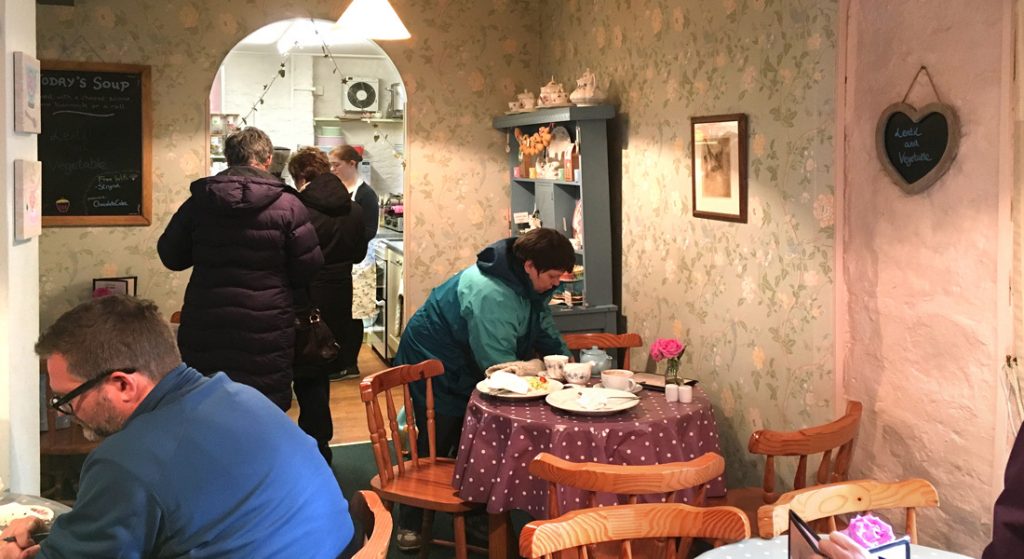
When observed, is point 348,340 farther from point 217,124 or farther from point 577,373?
point 217,124

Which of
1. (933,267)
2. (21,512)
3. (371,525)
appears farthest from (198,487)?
(933,267)

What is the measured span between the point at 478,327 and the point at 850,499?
5.24 feet

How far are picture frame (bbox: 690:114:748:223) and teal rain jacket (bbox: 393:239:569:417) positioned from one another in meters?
0.75

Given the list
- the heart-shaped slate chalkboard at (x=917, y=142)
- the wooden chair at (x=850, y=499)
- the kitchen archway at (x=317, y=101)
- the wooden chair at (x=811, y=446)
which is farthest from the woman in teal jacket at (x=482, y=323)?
the kitchen archway at (x=317, y=101)

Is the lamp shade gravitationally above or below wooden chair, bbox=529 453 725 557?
above

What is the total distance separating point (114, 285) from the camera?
15.9ft

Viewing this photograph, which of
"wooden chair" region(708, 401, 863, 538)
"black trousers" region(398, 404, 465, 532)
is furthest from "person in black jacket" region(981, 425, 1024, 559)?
"black trousers" region(398, 404, 465, 532)

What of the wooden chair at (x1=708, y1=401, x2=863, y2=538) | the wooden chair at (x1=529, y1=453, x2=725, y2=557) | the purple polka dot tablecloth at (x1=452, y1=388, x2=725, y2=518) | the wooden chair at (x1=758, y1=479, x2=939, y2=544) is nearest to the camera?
the wooden chair at (x1=758, y1=479, x2=939, y2=544)

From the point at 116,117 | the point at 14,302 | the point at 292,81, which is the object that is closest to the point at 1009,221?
the point at 14,302

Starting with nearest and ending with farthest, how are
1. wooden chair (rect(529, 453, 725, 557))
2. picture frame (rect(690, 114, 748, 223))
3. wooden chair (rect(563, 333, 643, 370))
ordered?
1. wooden chair (rect(529, 453, 725, 557))
2. picture frame (rect(690, 114, 748, 223))
3. wooden chair (rect(563, 333, 643, 370))

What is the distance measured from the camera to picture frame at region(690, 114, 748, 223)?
3.57m

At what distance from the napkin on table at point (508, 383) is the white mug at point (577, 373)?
190 mm

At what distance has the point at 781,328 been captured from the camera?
3369 mm

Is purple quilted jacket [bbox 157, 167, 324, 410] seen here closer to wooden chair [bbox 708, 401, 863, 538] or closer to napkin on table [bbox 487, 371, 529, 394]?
napkin on table [bbox 487, 371, 529, 394]
